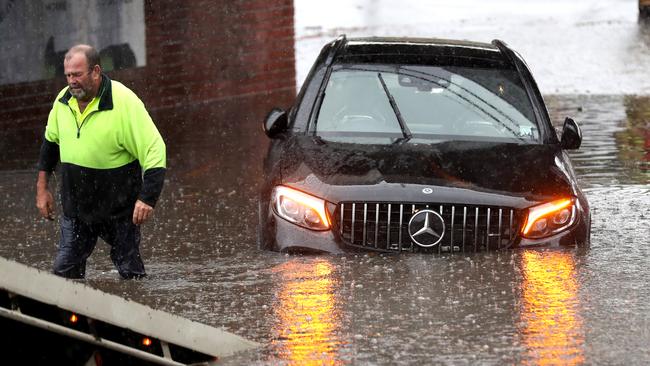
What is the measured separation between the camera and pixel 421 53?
1090cm

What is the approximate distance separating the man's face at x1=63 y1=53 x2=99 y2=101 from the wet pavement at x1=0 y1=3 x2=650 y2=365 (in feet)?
3.83

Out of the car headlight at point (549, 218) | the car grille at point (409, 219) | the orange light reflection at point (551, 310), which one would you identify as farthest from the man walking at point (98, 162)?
the car headlight at point (549, 218)

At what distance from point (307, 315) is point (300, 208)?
1144mm

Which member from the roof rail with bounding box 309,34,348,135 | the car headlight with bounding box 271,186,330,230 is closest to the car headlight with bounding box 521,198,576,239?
the car headlight with bounding box 271,186,330,230

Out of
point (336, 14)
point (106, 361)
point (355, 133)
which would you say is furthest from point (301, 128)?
point (336, 14)

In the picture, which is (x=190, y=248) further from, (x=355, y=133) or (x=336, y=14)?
(x=336, y=14)

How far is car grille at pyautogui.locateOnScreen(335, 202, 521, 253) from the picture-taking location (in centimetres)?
906

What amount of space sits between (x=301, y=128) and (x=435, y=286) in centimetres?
195

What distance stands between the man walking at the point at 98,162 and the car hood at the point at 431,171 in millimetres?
1200

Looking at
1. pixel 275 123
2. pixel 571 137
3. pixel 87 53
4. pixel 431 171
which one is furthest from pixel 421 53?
pixel 87 53

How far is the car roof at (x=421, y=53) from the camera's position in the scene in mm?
10797

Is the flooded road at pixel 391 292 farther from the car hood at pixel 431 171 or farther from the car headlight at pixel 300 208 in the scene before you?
the car hood at pixel 431 171

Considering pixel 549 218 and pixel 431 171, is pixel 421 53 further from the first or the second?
pixel 549 218

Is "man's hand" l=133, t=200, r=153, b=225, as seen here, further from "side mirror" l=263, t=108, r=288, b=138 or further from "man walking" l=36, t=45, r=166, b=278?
"side mirror" l=263, t=108, r=288, b=138
